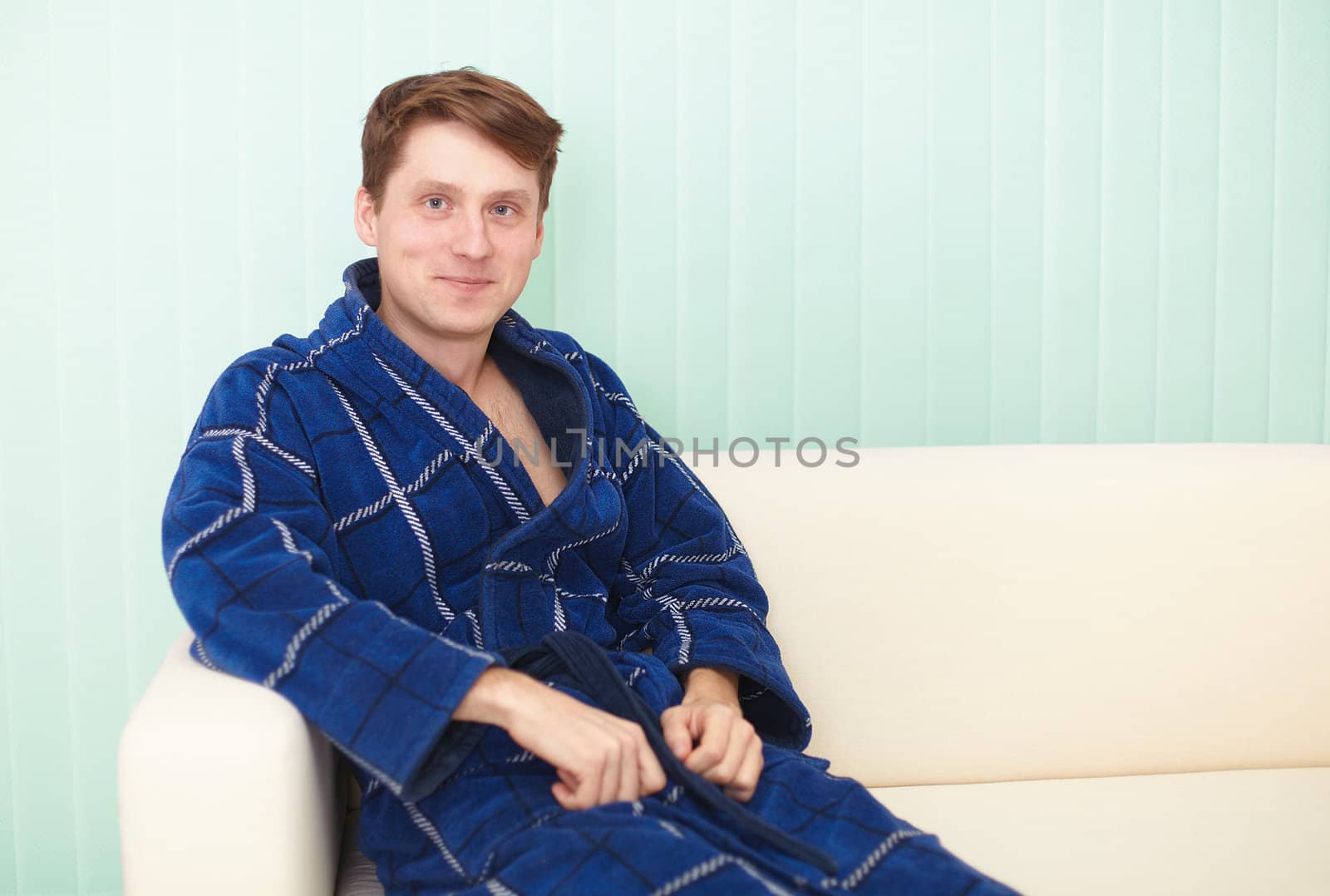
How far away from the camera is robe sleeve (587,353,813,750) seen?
1.36 m

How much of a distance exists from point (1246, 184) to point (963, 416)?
26.8 inches

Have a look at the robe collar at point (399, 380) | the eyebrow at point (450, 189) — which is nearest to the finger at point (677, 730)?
the robe collar at point (399, 380)

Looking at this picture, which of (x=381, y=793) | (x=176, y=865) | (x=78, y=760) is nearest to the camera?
(x=176, y=865)

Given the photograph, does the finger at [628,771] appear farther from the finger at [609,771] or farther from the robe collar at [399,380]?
the robe collar at [399,380]

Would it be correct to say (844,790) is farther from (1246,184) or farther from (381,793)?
(1246,184)

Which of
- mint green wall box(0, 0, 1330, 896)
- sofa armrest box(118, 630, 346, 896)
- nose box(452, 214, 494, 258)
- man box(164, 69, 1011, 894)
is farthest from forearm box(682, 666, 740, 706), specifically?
mint green wall box(0, 0, 1330, 896)

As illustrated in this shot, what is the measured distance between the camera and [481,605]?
4.30 feet

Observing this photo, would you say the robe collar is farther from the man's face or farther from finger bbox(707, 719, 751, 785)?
finger bbox(707, 719, 751, 785)

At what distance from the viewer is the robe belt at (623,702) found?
3.51 feet

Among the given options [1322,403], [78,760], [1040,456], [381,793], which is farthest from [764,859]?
[1322,403]

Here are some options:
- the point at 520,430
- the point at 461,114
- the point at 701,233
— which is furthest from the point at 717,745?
the point at 701,233

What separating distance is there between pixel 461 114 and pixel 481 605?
0.61 meters

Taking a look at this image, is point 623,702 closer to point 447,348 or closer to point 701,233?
point 447,348

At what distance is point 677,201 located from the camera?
75.0 inches
